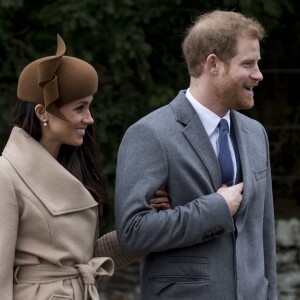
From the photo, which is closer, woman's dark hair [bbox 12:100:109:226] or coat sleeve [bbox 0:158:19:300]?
coat sleeve [bbox 0:158:19:300]

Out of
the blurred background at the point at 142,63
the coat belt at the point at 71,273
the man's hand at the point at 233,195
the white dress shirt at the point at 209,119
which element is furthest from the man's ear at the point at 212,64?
the blurred background at the point at 142,63

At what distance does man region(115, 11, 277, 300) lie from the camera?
13.8 ft

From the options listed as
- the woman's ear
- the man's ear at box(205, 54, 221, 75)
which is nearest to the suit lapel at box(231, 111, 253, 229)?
the man's ear at box(205, 54, 221, 75)

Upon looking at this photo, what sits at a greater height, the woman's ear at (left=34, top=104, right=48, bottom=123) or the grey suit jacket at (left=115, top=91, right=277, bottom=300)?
the woman's ear at (left=34, top=104, right=48, bottom=123)

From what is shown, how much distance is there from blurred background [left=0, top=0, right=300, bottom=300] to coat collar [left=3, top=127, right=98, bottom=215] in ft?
11.7

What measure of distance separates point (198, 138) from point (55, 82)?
0.57 metres

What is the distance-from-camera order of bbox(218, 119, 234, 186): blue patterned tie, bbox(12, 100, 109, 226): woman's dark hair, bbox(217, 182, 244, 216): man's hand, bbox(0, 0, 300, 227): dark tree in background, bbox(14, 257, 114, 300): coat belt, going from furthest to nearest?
bbox(0, 0, 300, 227): dark tree in background
bbox(218, 119, 234, 186): blue patterned tie
bbox(217, 182, 244, 216): man's hand
bbox(12, 100, 109, 226): woman's dark hair
bbox(14, 257, 114, 300): coat belt

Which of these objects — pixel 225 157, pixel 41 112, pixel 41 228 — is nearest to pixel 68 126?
pixel 41 112

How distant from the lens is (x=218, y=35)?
14.2 feet

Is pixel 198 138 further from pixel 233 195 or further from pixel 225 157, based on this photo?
pixel 233 195

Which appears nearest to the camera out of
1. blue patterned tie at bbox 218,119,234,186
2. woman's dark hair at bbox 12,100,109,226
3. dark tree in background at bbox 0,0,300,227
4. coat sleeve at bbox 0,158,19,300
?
coat sleeve at bbox 0,158,19,300

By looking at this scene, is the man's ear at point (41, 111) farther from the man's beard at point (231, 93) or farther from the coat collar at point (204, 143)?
the man's beard at point (231, 93)

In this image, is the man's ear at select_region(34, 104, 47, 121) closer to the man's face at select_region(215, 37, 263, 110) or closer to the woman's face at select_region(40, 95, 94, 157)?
the woman's face at select_region(40, 95, 94, 157)

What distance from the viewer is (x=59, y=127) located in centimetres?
413
